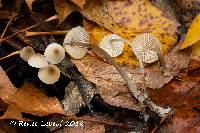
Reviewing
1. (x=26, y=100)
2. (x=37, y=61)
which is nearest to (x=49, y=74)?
(x=37, y=61)

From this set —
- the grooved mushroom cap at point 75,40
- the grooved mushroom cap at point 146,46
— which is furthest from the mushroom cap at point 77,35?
the grooved mushroom cap at point 146,46

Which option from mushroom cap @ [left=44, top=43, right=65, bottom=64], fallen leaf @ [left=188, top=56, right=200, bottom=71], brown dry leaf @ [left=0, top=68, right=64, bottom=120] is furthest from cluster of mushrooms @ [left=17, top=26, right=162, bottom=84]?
fallen leaf @ [left=188, top=56, right=200, bottom=71]

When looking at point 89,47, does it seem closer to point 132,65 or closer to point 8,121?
point 132,65

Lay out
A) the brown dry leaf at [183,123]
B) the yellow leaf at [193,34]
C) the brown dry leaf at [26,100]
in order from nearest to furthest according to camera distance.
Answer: the brown dry leaf at [26,100] < the brown dry leaf at [183,123] < the yellow leaf at [193,34]

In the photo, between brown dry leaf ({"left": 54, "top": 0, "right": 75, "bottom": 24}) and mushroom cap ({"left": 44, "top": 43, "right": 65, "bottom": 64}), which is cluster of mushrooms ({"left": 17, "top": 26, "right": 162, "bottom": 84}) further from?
brown dry leaf ({"left": 54, "top": 0, "right": 75, "bottom": 24})

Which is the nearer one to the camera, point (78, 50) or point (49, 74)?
point (49, 74)

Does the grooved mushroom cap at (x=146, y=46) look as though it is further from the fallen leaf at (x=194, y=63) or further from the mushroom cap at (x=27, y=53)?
the mushroom cap at (x=27, y=53)

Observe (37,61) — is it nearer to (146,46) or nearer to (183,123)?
(146,46)
